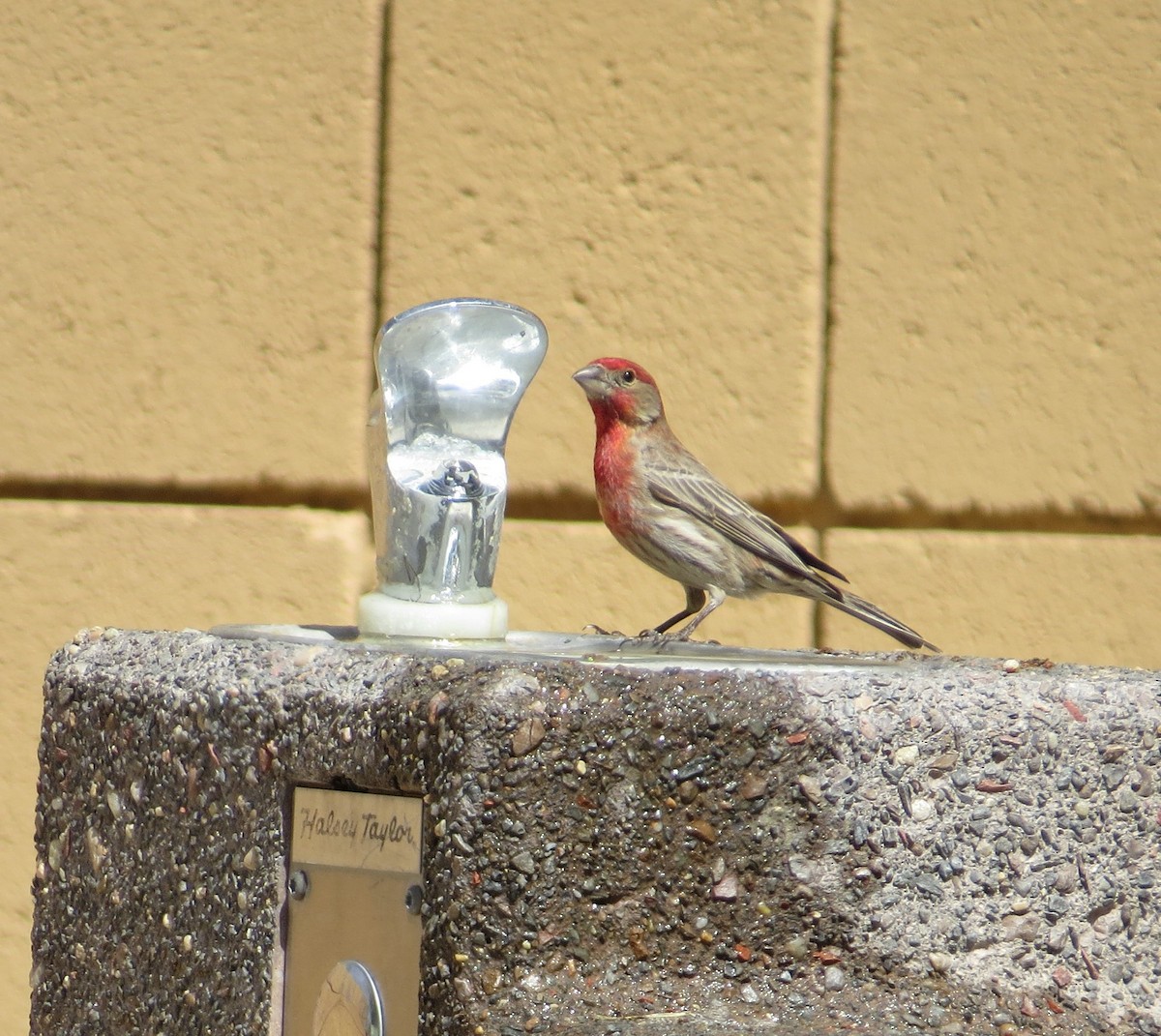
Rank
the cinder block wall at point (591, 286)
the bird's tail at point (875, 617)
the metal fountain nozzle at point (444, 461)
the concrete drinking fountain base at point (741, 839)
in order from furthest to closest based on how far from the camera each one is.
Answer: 1. the cinder block wall at point (591, 286)
2. the bird's tail at point (875, 617)
3. the metal fountain nozzle at point (444, 461)
4. the concrete drinking fountain base at point (741, 839)

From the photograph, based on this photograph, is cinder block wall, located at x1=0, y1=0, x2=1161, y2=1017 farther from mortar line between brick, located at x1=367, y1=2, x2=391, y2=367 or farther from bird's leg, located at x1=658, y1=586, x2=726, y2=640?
bird's leg, located at x1=658, y1=586, x2=726, y2=640

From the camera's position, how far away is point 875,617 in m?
3.38

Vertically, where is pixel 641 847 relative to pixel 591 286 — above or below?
below

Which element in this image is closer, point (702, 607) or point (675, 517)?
point (675, 517)

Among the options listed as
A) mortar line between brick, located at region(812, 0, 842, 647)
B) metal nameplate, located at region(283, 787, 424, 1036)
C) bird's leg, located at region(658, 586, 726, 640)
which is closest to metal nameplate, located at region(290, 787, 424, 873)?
metal nameplate, located at region(283, 787, 424, 1036)

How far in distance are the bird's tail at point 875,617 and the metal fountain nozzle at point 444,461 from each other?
1363 millimetres

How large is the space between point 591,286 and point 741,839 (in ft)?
7.73

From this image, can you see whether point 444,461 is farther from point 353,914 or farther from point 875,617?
point 875,617

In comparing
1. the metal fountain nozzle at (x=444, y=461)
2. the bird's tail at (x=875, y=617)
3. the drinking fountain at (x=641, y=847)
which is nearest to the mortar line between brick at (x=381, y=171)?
the bird's tail at (x=875, y=617)

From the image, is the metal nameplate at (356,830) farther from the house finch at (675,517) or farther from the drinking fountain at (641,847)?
the house finch at (675,517)

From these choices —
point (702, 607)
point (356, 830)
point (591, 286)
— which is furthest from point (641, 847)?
point (591, 286)

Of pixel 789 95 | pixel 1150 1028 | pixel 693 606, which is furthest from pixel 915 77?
pixel 1150 1028

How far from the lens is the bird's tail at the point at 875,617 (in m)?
3.30

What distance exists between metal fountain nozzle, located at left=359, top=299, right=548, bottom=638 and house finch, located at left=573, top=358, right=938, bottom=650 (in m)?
1.27
